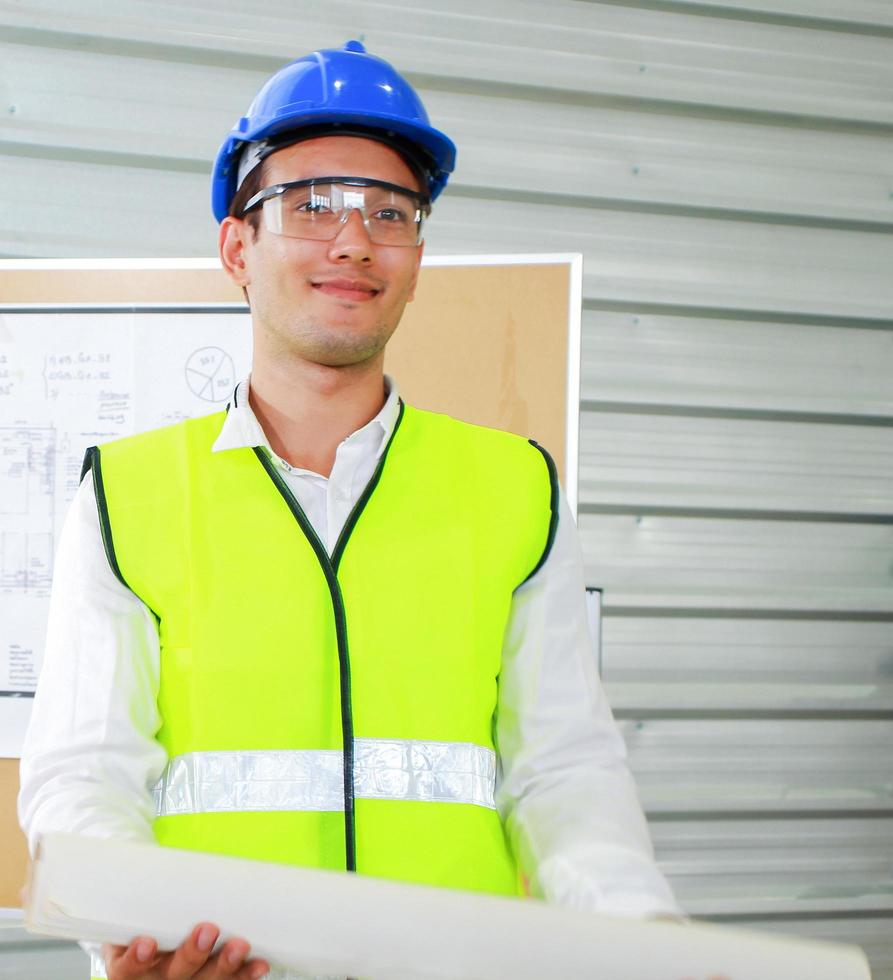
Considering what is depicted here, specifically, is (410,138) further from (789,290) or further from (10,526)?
(789,290)

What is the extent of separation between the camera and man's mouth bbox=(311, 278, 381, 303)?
1.31 metres

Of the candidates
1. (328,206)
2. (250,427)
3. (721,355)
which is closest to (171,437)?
(250,427)

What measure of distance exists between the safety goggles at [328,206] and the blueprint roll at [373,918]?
81cm

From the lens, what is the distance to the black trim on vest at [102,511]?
123cm

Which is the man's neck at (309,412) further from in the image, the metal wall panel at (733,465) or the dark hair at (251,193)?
the metal wall panel at (733,465)

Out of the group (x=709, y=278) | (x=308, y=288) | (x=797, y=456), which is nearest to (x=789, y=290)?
(x=709, y=278)

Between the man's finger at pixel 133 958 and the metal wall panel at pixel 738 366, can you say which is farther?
the metal wall panel at pixel 738 366

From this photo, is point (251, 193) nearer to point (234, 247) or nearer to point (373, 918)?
point (234, 247)

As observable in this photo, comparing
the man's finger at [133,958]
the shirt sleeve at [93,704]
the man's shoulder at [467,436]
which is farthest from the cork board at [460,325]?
the man's finger at [133,958]

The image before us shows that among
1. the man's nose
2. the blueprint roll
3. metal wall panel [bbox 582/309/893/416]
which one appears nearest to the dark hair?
the man's nose

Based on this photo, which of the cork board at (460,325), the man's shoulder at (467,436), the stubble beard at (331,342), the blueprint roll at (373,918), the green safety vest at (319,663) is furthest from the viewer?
the cork board at (460,325)

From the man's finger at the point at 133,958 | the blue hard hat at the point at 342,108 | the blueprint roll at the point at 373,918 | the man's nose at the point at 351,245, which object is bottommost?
the man's finger at the point at 133,958

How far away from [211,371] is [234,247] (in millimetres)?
568

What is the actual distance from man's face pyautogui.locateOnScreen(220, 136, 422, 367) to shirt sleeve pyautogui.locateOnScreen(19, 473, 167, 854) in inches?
13.6
